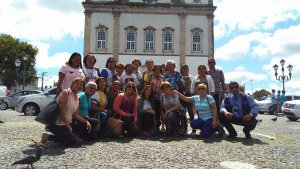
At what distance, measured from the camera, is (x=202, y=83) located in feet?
29.5

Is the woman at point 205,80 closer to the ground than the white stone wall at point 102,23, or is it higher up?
closer to the ground

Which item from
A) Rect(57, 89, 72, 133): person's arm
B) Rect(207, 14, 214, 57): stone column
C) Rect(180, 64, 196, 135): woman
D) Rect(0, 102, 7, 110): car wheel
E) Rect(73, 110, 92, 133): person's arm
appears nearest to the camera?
Rect(57, 89, 72, 133): person's arm

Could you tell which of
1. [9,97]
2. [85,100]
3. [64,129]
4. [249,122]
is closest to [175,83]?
[249,122]

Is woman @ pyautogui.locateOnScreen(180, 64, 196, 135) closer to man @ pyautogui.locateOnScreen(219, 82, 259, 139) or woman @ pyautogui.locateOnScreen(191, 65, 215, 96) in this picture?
woman @ pyautogui.locateOnScreen(191, 65, 215, 96)

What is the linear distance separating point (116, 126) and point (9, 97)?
2001cm

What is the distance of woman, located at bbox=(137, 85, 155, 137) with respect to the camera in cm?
850

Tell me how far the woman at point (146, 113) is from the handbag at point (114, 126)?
616 mm

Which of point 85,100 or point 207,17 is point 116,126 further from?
point 207,17

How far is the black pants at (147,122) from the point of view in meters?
8.54

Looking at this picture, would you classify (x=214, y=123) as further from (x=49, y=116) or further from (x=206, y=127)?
(x=49, y=116)

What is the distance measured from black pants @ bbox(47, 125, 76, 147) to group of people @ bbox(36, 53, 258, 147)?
241 millimetres

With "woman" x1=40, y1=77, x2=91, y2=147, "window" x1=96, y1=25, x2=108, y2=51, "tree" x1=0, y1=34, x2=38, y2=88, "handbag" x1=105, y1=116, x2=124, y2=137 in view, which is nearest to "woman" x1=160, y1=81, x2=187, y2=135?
"handbag" x1=105, y1=116, x2=124, y2=137

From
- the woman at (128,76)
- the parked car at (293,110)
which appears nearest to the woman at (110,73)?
the woman at (128,76)

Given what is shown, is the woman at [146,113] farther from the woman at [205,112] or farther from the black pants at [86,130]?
the black pants at [86,130]
